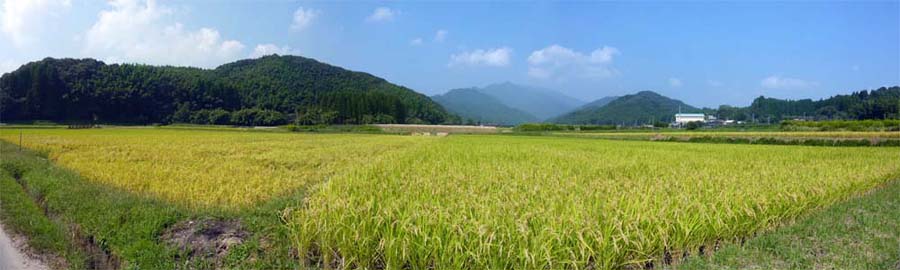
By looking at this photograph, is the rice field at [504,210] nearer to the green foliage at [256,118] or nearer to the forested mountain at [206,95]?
the forested mountain at [206,95]

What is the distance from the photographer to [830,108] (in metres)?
68.2

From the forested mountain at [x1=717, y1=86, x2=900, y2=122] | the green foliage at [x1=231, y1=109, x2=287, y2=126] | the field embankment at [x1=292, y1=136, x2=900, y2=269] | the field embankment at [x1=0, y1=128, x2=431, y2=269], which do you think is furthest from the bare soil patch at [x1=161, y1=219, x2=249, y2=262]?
the green foliage at [x1=231, y1=109, x2=287, y2=126]

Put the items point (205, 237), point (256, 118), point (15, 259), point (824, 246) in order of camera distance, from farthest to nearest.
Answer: point (256, 118), point (205, 237), point (15, 259), point (824, 246)

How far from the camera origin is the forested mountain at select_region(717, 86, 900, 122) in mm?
50688

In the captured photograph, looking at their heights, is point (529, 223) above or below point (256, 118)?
below

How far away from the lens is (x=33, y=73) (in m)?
22.0

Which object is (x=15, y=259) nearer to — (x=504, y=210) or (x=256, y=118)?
(x=504, y=210)

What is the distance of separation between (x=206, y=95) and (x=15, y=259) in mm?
70521

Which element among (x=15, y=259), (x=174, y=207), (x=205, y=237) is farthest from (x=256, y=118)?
(x=205, y=237)

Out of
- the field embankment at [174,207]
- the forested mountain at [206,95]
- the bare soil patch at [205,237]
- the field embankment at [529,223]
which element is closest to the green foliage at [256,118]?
the forested mountain at [206,95]

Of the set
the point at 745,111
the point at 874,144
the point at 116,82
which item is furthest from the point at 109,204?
the point at 745,111

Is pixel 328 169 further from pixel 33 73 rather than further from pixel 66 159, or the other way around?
pixel 33 73

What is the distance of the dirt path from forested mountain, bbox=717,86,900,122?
6713 cm

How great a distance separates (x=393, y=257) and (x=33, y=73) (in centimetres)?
2693
